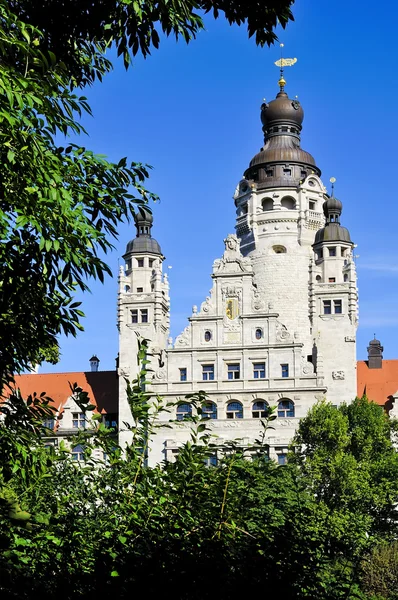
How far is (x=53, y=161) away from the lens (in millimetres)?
11250

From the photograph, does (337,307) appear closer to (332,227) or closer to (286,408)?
(332,227)

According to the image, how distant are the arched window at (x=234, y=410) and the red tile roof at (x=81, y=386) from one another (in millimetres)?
6854

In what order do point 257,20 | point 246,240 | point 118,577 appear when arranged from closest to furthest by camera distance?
point 118,577 < point 257,20 < point 246,240

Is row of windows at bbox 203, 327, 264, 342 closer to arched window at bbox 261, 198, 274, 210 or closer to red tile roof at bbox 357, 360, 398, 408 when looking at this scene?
red tile roof at bbox 357, 360, 398, 408

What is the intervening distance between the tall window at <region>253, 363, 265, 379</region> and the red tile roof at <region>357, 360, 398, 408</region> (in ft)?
18.9

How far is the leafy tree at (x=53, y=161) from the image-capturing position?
35.2 feet

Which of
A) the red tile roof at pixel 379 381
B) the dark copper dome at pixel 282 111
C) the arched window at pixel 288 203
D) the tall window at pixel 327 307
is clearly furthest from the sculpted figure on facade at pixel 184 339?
the dark copper dome at pixel 282 111

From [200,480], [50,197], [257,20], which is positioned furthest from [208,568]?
[257,20]

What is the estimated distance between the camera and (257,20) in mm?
11898

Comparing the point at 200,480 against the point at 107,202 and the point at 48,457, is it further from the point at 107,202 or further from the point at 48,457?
the point at 107,202

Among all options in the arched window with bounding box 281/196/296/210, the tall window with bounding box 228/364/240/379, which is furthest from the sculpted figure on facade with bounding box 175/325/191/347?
the arched window with bounding box 281/196/296/210

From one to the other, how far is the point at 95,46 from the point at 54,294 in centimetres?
313

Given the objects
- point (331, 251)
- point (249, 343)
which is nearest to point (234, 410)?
point (249, 343)

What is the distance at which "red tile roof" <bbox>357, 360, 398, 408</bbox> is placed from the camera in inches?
2395
